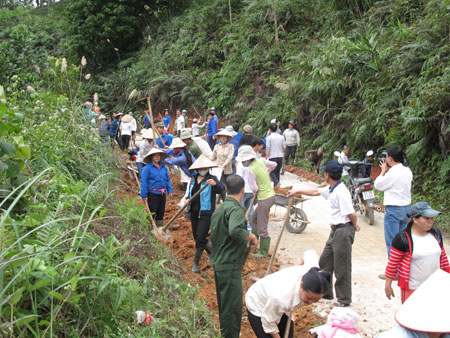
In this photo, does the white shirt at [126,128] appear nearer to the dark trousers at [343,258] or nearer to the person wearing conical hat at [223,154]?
the person wearing conical hat at [223,154]

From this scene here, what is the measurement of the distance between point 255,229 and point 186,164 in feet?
7.21

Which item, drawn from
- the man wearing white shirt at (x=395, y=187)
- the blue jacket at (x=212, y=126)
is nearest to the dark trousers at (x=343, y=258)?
the man wearing white shirt at (x=395, y=187)

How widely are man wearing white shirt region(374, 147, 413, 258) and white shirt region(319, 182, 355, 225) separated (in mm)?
1090

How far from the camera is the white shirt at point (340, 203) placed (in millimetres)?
5148

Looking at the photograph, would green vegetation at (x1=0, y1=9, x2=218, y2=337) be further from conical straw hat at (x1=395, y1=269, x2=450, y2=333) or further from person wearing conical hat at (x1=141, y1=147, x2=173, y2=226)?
conical straw hat at (x1=395, y1=269, x2=450, y2=333)

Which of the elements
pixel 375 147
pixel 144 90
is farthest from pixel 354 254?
pixel 144 90

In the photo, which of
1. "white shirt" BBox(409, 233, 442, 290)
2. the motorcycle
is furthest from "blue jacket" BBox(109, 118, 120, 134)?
"white shirt" BBox(409, 233, 442, 290)

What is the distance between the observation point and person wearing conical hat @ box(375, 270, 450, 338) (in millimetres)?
2196

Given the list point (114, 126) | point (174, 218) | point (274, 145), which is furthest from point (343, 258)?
point (114, 126)

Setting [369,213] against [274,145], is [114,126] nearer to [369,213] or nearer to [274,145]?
[274,145]

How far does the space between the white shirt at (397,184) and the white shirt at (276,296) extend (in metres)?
2.85

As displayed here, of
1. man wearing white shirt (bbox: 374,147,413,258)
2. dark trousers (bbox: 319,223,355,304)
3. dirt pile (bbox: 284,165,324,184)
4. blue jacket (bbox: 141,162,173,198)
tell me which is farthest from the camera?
dirt pile (bbox: 284,165,324,184)

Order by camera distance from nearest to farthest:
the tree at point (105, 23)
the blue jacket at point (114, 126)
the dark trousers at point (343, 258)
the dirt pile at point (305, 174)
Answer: the dark trousers at point (343, 258)
the dirt pile at point (305, 174)
the blue jacket at point (114, 126)
the tree at point (105, 23)

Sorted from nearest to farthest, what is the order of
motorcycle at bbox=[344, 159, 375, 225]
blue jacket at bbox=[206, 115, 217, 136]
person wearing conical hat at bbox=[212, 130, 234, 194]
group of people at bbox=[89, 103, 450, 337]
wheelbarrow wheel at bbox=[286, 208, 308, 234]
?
group of people at bbox=[89, 103, 450, 337]
wheelbarrow wheel at bbox=[286, 208, 308, 234]
motorcycle at bbox=[344, 159, 375, 225]
person wearing conical hat at bbox=[212, 130, 234, 194]
blue jacket at bbox=[206, 115, 217, 136]
